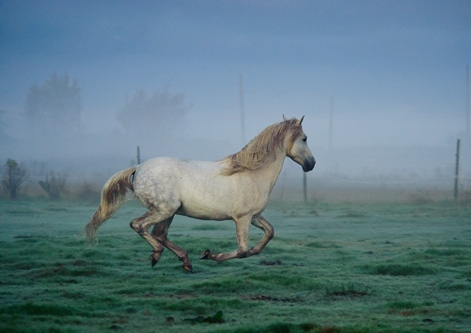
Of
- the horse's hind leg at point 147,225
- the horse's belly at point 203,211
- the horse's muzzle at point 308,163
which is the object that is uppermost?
the horse's muzzle at point 308,163

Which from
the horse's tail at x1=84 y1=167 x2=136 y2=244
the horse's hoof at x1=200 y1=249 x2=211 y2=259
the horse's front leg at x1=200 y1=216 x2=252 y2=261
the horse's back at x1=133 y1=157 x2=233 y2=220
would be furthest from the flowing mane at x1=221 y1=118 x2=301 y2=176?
the horse's tail at x1=84 y1=167 x2=136 y2=244

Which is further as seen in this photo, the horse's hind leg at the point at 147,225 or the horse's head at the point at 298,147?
the horse's head at the point at 298,147

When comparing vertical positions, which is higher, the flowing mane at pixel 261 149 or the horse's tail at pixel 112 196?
the flowing mane at pixel 261 149

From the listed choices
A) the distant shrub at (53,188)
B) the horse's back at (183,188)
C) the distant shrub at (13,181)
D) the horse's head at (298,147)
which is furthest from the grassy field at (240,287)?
the distant shrub at (53,188)

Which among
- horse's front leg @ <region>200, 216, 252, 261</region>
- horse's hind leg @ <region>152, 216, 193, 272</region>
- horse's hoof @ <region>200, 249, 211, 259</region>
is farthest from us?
horse's front leg @ <region>200, 216, 252, 261</region>

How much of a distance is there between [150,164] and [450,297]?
14.4ft

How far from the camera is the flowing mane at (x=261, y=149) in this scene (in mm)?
10344

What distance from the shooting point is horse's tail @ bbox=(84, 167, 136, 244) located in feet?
34.1

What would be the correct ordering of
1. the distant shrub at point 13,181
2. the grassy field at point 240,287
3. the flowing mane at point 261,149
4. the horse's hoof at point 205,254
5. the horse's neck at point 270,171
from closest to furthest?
the grassy field at point 240,287 → the horse's hoof at point 205,254 → the flowing mane at point 261,149 → the horse's neck at point 270,171 → the distant shrub at point 13,181

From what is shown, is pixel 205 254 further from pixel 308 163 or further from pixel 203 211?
pixel 308 163

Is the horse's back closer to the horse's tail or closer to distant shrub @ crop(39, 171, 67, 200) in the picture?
the horse's tail

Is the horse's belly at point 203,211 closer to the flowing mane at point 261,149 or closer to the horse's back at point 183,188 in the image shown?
the horse's back at point 183,188

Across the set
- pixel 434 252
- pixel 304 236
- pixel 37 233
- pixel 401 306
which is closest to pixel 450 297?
pixel 401 306

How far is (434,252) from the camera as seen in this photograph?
12.2 metres
